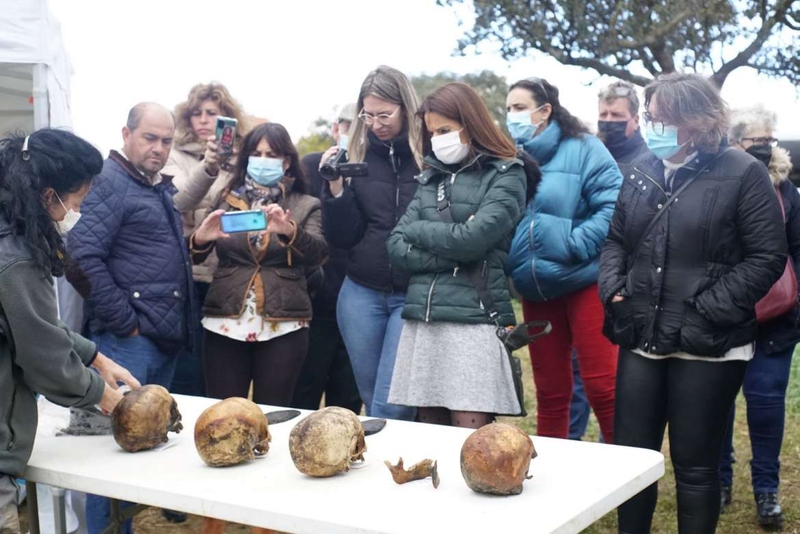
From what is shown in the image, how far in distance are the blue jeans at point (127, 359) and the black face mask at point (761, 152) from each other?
272 centimetres

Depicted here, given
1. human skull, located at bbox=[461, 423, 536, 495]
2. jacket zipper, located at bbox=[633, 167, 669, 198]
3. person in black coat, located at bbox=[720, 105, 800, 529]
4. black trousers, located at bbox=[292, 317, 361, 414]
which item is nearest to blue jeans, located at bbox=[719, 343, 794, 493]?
person in black coat, located at bbox=[720, 105, 800, 529]

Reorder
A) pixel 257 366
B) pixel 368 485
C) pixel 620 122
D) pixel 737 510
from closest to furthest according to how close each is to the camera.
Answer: pixel 368 485, pixel 257 366, pixel 737 510, pixel 620 122

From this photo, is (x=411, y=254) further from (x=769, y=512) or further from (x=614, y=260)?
(x=769, y=512)

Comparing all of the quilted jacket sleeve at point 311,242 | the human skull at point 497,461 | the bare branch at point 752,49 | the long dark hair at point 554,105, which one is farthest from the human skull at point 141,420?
the bare branch at point 752,49

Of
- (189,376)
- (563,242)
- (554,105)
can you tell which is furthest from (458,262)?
(189,376)

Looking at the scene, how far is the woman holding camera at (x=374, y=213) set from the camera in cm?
380

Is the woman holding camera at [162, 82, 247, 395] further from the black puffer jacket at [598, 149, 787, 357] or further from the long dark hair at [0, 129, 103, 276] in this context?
the black puffer jacket at [598, 149, 787, 357]

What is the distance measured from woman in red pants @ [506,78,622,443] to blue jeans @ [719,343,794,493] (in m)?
0.72

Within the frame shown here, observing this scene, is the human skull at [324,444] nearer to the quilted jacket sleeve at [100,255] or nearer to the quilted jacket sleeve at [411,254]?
the quilted jacket sleeve at [411,254]

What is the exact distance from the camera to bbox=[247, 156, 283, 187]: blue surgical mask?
396 cm

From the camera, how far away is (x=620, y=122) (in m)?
4.86

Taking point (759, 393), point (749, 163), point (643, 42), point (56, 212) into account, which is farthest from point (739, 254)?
point (643, 42)

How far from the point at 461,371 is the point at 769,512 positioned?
1813mm

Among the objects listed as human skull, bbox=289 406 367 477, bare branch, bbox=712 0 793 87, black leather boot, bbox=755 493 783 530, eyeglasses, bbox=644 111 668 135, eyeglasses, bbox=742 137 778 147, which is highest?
bare branch, bbox=712 0 793 87
